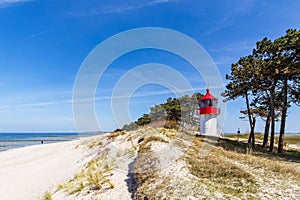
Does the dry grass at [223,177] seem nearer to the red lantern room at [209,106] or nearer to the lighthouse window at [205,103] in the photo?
the red lantern room at [209,106]

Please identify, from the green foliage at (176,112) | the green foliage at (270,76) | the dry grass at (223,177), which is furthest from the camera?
the green foliage at (176,112)

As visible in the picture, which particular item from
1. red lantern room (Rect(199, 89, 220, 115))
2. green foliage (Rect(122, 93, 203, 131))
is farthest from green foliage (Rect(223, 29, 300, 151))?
→ green foliage (Rect(122, 93, 203, 131))

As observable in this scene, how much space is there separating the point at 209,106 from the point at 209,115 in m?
0.80

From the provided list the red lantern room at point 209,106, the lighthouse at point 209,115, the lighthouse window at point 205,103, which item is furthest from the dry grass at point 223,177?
the lighthouse window at point 205,103

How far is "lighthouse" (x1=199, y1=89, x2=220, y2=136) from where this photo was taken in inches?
652

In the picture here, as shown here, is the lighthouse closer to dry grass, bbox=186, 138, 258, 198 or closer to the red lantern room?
the red lantern room

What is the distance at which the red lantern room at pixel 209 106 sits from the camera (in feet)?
54.3

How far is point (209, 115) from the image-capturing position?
16.7 m

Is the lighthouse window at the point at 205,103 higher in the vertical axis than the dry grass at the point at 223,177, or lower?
higher

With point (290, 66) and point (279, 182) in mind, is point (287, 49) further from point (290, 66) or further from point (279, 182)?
point (279, 182)

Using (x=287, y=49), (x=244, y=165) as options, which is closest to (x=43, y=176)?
(x=244, y=165)

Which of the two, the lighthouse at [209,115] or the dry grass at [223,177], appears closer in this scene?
the dry grass at [223,177]

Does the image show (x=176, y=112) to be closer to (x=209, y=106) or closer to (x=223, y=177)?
(x=209, y=106)

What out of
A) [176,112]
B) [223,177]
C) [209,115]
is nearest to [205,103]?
[209,115]
